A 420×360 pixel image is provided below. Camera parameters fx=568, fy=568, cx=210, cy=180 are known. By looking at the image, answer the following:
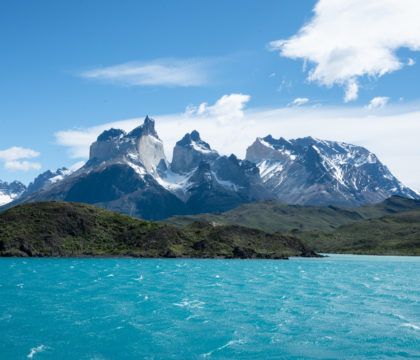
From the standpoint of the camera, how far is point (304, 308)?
3602 inches

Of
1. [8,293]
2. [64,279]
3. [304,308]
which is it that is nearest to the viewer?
[304,308]

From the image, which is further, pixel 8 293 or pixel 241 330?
pixel 8 293

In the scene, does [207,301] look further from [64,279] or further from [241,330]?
[64,279]

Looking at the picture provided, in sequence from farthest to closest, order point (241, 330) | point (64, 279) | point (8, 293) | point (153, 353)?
point (64, 279)
point (8, 293)
point (241, 330)
point (153, 353)

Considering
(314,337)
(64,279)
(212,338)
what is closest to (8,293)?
(64,279)

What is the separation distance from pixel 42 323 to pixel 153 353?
2197cm

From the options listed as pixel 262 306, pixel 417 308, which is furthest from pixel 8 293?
pixel 417 308

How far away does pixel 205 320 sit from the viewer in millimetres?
78938

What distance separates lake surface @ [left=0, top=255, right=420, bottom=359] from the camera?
60594mm

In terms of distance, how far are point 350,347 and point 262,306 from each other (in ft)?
103

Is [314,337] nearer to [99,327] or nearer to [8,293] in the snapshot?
[99,327]

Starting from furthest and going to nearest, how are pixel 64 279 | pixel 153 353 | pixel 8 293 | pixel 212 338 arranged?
pixel 64 279, pixel 8 293, pixel 212 338, pixel 153 353

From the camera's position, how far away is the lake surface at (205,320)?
6059 cm

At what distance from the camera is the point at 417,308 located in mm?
92750
